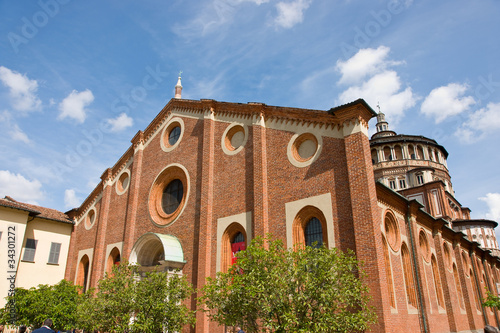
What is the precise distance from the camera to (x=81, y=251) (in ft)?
84.9

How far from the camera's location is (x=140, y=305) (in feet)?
41.6

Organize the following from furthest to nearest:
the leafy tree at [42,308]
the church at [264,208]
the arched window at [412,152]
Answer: the arched window at [412,152] → the leafy tree at [42,308] → the church at [264,208]

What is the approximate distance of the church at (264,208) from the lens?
13648 millimetres

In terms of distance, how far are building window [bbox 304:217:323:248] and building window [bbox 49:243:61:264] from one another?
19.9m

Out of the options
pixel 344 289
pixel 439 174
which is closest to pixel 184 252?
pixel 344 289

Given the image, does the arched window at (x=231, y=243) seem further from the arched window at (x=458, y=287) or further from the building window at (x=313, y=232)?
the arched window at (x=458, y=287)

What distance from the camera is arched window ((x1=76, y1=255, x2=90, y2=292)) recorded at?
25.1 metres

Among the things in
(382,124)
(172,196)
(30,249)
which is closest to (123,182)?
(172,196)

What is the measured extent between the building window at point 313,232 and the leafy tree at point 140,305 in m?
5.23

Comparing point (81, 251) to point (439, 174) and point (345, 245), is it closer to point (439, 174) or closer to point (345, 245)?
point (345, 245)

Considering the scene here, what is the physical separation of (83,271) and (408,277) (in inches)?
842

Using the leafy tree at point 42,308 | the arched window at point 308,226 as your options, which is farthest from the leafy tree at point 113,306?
the arched window at point 308,226

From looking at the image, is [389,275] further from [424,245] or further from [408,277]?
[424,245]

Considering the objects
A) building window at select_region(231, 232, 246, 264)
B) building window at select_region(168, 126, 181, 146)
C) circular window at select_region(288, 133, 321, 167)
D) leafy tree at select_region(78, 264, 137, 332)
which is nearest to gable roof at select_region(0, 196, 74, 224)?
building window at select_region(168, 126, 181, 146)
